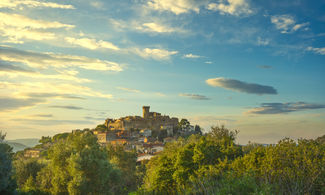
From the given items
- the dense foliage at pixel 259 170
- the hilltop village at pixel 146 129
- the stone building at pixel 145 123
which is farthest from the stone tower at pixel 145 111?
the dense foliage at pixel 259 170

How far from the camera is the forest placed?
63.8ft

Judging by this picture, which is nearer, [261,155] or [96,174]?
[261,155]

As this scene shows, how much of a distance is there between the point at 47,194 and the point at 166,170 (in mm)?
12984

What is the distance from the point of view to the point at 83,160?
91.0ft

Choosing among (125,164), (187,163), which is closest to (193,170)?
(187,163)

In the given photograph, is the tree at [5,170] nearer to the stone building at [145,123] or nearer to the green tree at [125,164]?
the green tree at [125,164]

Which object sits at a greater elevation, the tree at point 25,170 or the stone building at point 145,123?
the stone building at point 145,123

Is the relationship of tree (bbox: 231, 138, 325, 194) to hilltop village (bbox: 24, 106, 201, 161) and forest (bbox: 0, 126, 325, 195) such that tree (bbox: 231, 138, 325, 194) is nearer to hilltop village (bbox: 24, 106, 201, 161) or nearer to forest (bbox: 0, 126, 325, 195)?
forest (bbox: 0, 126, 325, 195)

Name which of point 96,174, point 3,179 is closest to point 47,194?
point 96,174

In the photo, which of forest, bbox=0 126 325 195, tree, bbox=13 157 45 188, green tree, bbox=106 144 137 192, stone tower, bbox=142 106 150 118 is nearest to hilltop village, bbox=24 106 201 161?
stone tower, bbox=142 106 150 118

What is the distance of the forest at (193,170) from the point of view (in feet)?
63.8

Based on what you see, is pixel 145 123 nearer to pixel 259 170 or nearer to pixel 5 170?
pixel 259 170

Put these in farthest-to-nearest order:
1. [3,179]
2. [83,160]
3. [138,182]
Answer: [138,182] < [83,160] < [3,179]

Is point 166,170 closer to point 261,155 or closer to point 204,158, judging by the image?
point 204,158
